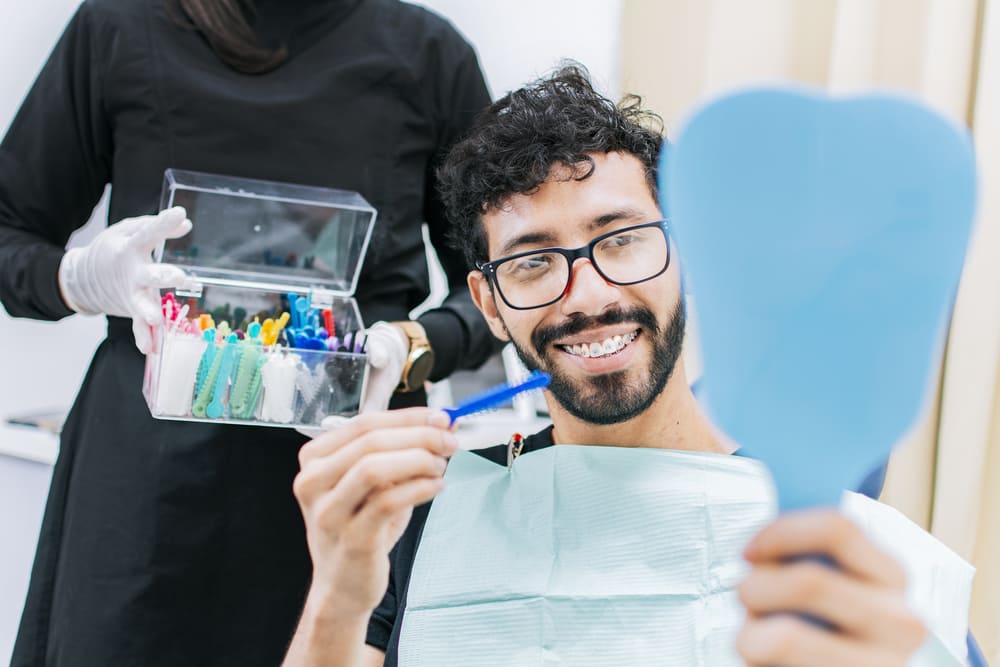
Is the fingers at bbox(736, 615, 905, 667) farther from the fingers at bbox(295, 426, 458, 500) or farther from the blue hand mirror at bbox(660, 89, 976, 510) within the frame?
the fingers at bbox(295, 426, 458, 500)

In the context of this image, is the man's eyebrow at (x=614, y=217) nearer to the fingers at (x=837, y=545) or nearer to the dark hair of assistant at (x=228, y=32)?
the dark hair of assistant at (x=228, y=32)

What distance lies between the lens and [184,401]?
1186 mm

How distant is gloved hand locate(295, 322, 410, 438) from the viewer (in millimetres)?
1284

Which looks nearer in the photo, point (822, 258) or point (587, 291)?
point (822, 258)

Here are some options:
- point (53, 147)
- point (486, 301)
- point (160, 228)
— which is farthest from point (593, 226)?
point (53, 147)

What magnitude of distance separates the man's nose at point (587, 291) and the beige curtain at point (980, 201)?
0.89 metres

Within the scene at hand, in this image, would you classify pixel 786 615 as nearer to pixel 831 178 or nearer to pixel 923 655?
pixel 831 178

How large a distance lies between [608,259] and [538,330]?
0.13 metres

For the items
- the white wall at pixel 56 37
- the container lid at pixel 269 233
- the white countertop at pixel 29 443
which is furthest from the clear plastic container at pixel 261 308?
the white wall at pixel 56 37

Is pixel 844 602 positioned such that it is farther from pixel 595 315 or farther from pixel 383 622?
pixel 383 622

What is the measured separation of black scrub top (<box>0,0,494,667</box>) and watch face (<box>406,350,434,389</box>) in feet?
0.18

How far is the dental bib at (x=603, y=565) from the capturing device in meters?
0.97

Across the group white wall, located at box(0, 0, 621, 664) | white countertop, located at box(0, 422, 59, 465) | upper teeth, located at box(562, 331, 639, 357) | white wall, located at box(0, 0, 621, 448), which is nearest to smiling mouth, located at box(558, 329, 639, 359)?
upper teeth, located at box(562, 331, 639, 357)

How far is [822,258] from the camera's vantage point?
440 mm
